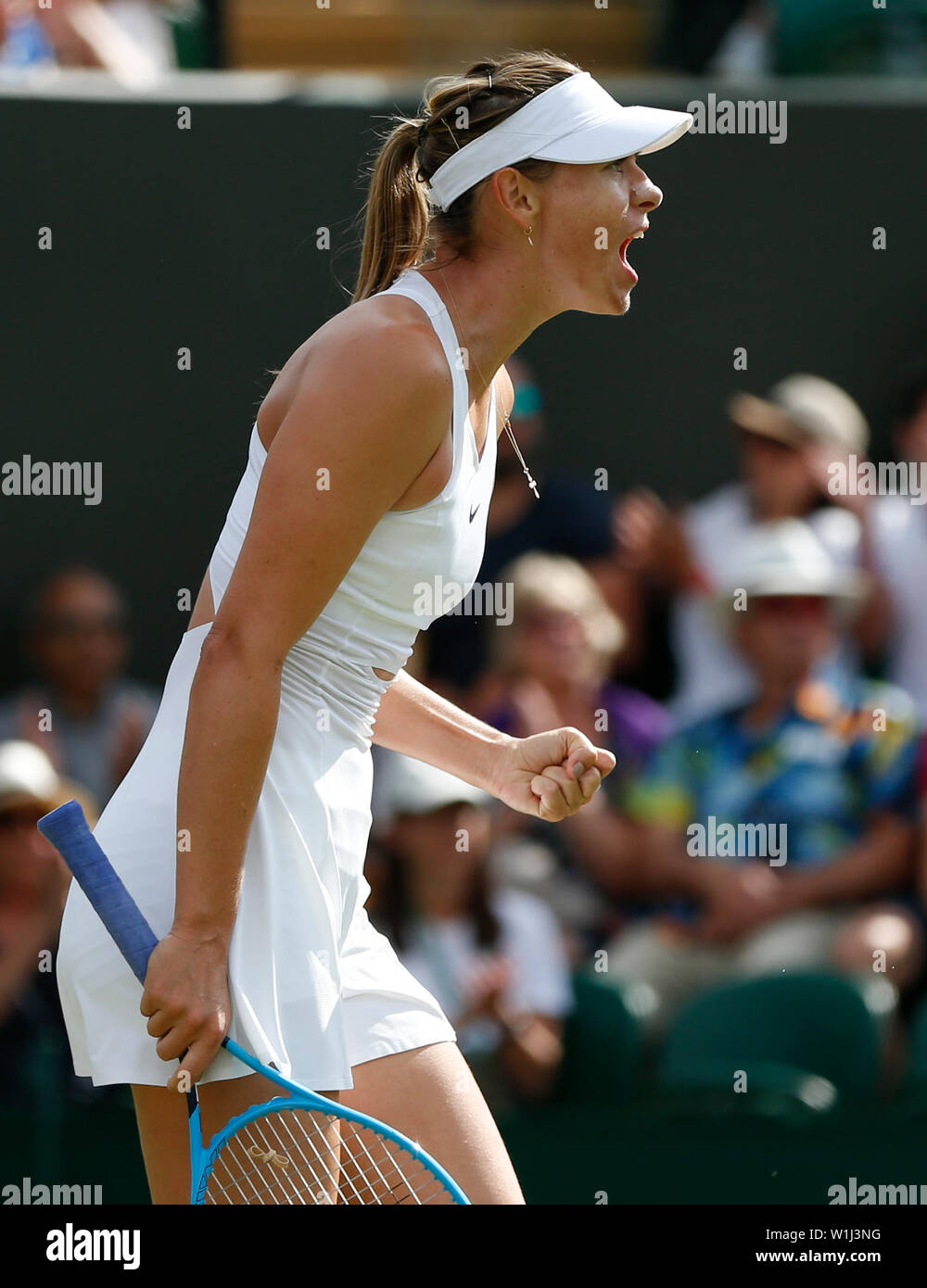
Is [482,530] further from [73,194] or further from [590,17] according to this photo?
[590,17]

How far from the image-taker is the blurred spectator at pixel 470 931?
12.6 ft

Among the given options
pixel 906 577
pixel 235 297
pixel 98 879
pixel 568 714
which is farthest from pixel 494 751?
pixel 235 297

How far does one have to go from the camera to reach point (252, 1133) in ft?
5.97

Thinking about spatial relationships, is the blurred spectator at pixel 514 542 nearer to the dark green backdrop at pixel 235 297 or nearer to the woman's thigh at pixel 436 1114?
the dark green backdrop at pixel 235 297

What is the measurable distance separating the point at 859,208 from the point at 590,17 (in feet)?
5.63

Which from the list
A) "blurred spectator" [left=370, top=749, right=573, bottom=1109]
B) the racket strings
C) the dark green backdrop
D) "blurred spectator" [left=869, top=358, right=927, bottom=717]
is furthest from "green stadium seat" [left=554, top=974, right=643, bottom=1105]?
the racket strings

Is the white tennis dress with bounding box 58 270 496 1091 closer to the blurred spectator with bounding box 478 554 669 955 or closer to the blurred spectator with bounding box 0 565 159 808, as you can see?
the blurred spectator with bounding box 478 554 669 955

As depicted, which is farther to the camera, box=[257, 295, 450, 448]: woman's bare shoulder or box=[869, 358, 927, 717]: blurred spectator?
box=[869, 358, 927, 717]: blurred spectator

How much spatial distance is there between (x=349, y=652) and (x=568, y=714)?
7.12 ft

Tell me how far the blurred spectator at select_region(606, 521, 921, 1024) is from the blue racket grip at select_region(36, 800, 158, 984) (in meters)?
2.27

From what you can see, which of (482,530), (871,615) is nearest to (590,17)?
(871,615)

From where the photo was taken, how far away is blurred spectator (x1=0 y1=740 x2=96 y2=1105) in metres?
3.86

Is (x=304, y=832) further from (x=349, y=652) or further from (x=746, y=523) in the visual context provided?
(x=746, y=523)

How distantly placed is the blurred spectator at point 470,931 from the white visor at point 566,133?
2.08 metres
